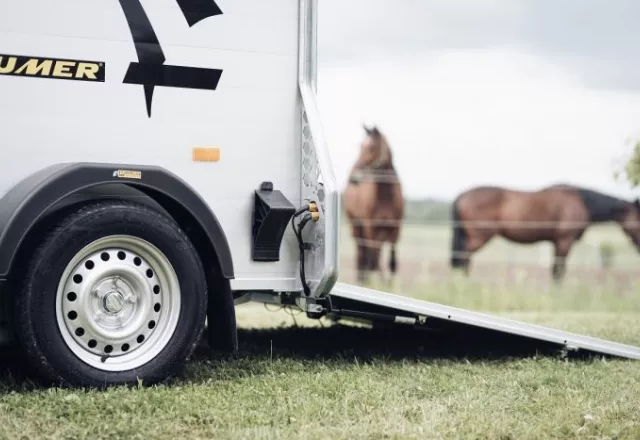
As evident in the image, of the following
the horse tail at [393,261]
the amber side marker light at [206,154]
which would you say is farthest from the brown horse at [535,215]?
the amber side marker light at [206,154]

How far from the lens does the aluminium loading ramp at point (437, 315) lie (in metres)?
5.14

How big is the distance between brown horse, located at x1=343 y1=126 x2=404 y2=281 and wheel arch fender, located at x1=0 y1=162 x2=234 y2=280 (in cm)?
1132

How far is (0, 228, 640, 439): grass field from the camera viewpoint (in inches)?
147

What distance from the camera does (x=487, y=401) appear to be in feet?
14.3

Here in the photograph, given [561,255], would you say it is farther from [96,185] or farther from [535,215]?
[96,185]

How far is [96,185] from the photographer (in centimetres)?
436

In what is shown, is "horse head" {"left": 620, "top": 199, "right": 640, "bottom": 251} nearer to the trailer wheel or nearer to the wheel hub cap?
the trailer wheel

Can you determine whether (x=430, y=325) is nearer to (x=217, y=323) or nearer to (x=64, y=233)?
(x=217, y=323)

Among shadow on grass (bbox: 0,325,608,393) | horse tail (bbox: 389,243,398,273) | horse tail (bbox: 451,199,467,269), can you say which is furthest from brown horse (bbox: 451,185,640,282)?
shadow on grass (bbox: 0,325,608,393)

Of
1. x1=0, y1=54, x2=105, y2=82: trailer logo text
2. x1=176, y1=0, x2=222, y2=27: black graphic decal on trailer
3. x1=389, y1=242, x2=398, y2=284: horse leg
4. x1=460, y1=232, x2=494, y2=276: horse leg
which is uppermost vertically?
x1=176, y1=0, x2=222, y2=27: black graphic decal on trailer

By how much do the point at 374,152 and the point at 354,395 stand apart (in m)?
12.0

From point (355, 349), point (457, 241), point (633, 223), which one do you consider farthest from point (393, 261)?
point (355, 349)

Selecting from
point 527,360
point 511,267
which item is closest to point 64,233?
point 527,360

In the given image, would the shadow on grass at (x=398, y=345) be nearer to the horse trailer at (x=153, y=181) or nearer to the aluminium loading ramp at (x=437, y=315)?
the aluminium loading ramp at (x=437, y=315)
